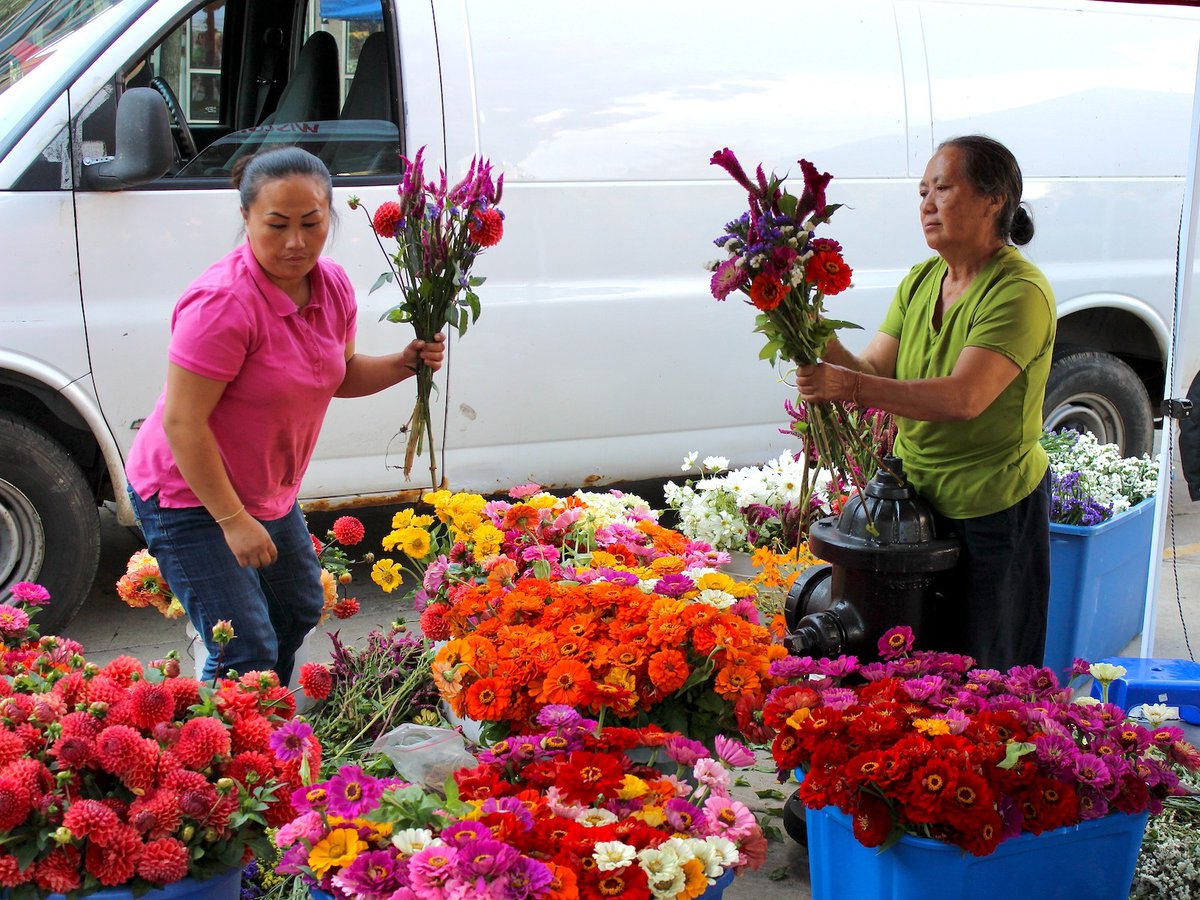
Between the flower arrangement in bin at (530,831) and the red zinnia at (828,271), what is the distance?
0.99 meters

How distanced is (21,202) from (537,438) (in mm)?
1977

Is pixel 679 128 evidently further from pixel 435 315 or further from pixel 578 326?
pixel 435 315

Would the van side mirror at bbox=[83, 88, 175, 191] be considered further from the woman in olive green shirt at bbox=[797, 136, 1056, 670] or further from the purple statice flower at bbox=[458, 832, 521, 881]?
the purple statice flower at bbox=[458, 832, 521, 881]

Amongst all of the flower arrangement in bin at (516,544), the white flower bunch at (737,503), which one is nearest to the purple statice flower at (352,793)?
the flower arrangement in bin at (516,544)

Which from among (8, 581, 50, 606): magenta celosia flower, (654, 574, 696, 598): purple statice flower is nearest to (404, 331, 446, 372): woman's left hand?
(654, 574, 696, 598): purple statice flower

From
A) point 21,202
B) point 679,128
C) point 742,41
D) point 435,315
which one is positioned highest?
point 742,41

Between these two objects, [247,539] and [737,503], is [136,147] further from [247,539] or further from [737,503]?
[737,503]

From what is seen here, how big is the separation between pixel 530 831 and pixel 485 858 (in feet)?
0.50

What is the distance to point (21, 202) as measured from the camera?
3822 mm

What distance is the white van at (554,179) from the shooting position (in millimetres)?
3947

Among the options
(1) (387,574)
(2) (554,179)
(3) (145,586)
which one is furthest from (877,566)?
(2) (554,179)

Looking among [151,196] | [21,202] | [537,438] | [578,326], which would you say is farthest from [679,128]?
[21,202]

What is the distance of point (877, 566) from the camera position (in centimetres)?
266

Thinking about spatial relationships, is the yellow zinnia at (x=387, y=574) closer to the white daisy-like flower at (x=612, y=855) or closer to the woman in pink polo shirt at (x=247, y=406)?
the woman in pink polo shirt at (x=247, y=406)
